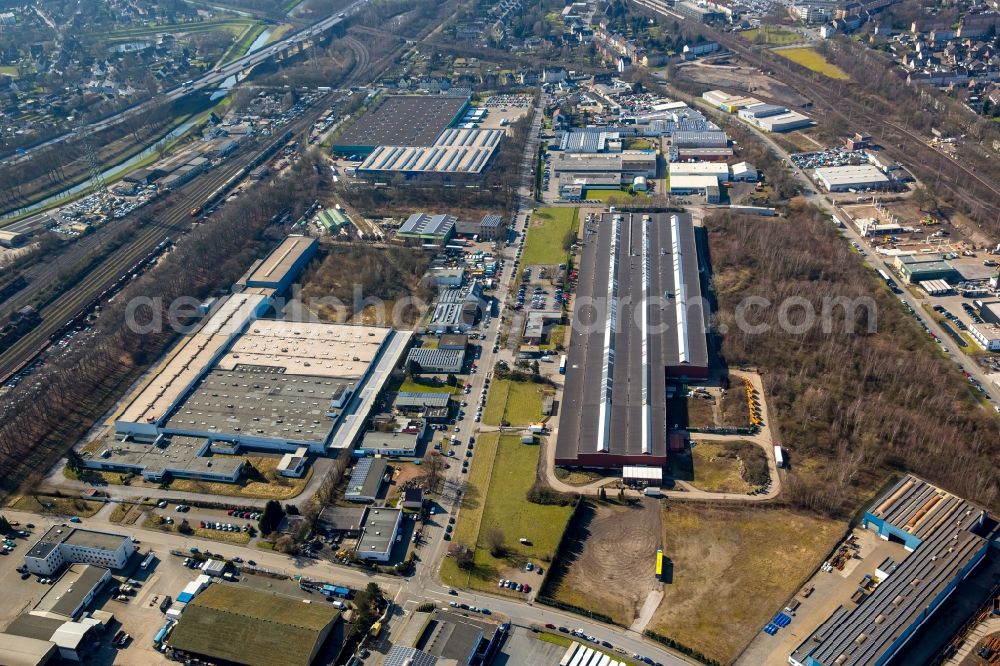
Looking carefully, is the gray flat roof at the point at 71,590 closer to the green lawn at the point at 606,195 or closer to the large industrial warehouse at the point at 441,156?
the large industrial warehouse at the point at 441,156

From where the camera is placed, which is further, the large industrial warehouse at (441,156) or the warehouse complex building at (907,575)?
the large industrial warehouse at (441,156)

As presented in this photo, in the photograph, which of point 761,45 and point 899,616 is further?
point 761,45

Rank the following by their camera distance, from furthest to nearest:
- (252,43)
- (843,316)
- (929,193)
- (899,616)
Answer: (252,43) < (929,193) < (843,316) < (899,616)

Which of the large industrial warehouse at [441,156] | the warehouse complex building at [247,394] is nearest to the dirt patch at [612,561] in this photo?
the warehouse complex building at [247,394]

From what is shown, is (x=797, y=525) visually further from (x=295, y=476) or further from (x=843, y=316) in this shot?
(x=295, y=476)

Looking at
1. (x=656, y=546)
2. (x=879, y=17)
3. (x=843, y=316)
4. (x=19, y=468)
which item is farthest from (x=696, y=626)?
(x=879, y=17)

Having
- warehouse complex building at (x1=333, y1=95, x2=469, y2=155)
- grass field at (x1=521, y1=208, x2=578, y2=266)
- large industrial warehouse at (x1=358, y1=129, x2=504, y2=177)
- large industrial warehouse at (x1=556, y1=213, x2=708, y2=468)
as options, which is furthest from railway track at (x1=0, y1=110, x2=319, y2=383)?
large industrial warehouse at (x1=556, y1=213, x2=708, y2=468)

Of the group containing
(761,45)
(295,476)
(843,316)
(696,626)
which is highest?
(761,45)
